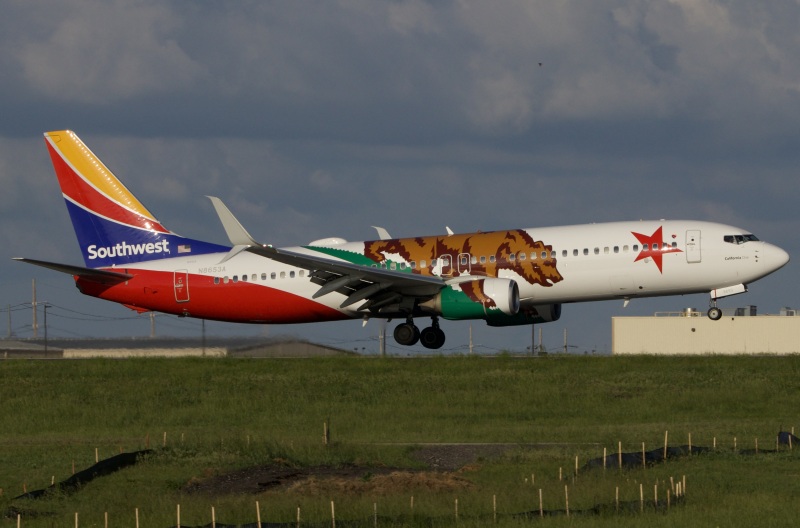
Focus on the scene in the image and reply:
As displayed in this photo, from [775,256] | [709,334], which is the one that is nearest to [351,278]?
[775,256]

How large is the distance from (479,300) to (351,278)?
482cm

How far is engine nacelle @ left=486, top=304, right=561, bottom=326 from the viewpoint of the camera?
52562 mm

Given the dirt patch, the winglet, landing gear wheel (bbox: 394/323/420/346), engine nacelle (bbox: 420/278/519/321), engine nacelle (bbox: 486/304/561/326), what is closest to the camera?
→ the dirt patch

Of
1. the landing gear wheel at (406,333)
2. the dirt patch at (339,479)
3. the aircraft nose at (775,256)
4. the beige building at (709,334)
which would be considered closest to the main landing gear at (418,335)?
the landing gear wheel at (406,333)

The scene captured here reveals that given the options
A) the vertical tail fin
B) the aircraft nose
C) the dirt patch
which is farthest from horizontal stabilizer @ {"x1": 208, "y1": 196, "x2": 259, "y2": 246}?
the aircraft nose

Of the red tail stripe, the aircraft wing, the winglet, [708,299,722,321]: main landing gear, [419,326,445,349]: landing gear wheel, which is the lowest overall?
[419,326,445,349]: landing gear wheel

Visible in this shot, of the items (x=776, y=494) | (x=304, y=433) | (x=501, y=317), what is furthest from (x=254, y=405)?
(x=776, y=494)

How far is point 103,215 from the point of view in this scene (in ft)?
187

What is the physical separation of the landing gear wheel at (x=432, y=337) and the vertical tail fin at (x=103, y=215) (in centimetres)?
1017

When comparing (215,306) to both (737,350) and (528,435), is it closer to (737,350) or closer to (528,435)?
(528,435)

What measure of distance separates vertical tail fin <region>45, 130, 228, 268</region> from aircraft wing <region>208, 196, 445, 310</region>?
769cm

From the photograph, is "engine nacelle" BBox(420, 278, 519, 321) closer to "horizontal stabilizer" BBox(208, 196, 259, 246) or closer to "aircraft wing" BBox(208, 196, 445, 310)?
"aircraft wing" BBox(208, 196, 445, 310)

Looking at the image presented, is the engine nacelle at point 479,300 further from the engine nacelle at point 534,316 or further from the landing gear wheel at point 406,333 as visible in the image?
the engine nacelle at point 534,316

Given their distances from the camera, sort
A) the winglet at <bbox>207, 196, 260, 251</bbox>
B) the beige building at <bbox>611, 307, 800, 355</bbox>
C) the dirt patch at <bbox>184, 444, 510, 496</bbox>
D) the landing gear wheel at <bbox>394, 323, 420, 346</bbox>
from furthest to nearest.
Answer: the beige building at <bbox>611, 307, 800, 355</bbox> → the landing gear wheel at <bbox>394, 323, 420, 346</bbox> → the winglet at <bbox>207, 196, 260, 251</bbox> → the dirt patch at <bbox>184, 444, 510, 496</bbox>
